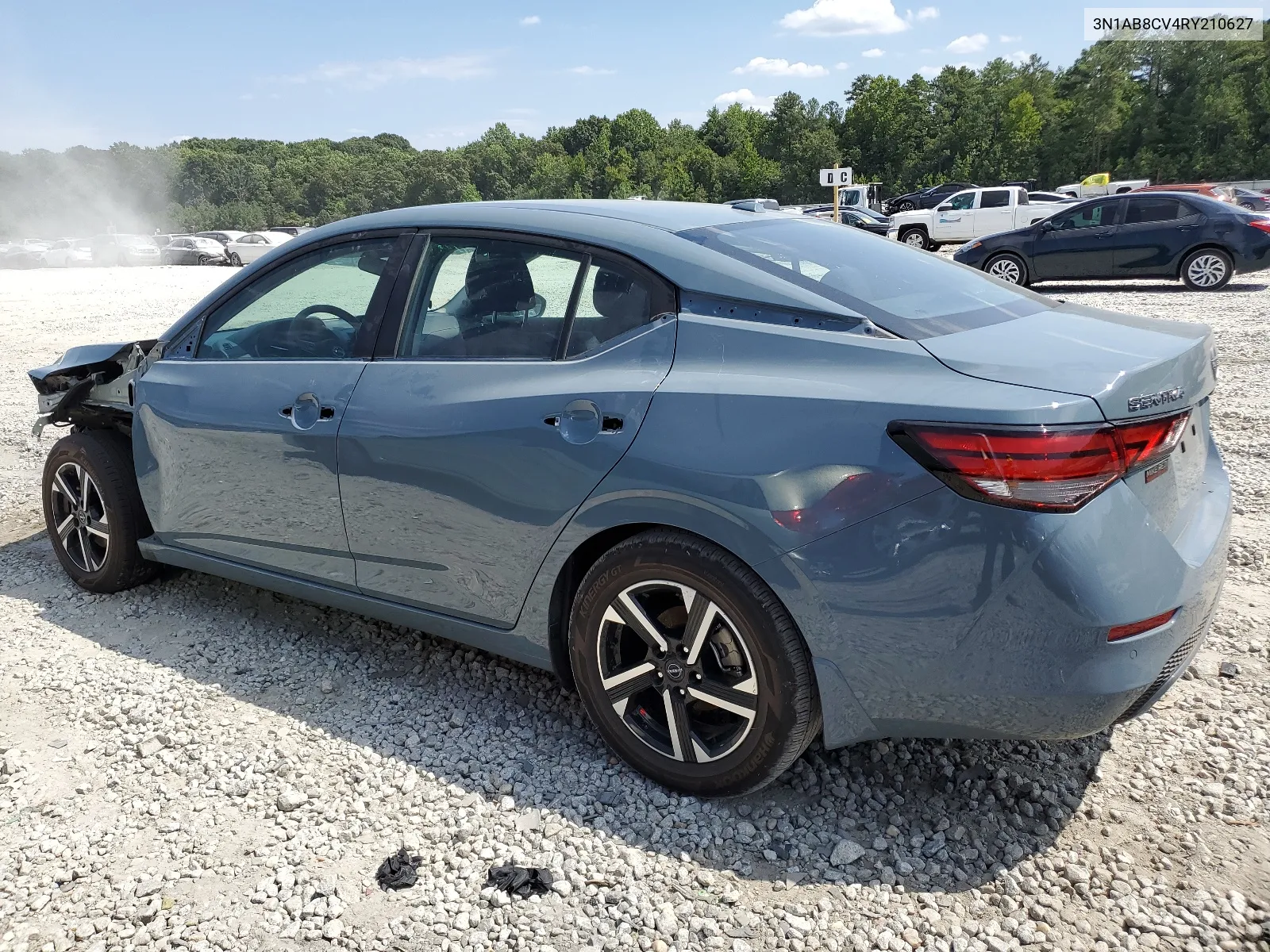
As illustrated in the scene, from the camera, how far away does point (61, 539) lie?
15.5 feet

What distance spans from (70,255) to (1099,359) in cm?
5048

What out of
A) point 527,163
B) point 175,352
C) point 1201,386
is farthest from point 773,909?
point 527,163

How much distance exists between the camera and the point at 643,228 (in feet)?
9.99

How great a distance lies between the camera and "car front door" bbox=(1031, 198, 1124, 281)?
51.3 feet

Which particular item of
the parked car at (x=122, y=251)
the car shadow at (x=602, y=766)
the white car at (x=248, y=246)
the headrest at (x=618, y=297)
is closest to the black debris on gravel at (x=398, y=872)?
the car shadow at (x=602, y=766)

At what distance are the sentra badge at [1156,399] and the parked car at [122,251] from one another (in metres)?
47.2

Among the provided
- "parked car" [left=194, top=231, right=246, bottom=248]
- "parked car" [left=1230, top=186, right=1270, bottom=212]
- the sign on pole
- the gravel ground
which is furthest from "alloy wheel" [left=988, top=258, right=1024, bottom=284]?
"parked car" [left=194, top=231, right=246, bottom=248]

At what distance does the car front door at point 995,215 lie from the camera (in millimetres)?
27500

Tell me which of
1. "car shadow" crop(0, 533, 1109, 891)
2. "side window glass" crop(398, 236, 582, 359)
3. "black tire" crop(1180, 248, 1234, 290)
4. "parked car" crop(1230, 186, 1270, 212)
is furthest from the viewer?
"parked car" crop(1230, 186, 1270, 212)

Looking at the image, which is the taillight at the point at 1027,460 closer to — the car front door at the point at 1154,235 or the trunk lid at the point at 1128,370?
the trunk lid at the point at 1128,370

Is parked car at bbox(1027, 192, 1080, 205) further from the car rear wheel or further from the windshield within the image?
the windshield

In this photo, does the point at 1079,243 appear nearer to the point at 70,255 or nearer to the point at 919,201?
the point at 919,201

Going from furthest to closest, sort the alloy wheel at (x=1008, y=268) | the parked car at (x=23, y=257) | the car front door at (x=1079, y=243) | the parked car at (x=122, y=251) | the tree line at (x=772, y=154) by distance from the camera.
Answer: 1. the tree line at (x=772, y=154)
2. the parked car at (x=23, y=257)
3. the parked car at (x=122, y=251)
4. the alloy wheel at (x=1008, y=268)
5. the car front door at (x=1079, y=243)

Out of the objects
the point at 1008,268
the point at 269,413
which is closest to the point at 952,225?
the point at 1008,268
